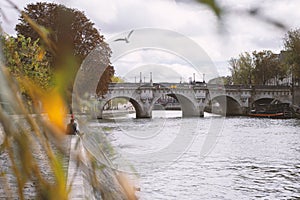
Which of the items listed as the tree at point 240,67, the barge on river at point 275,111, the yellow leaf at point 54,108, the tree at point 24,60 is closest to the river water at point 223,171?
the tree at point 240,67

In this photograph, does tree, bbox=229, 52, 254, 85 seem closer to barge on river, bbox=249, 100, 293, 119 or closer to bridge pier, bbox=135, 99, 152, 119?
barge on river, bbox=249, 100, 293, 119

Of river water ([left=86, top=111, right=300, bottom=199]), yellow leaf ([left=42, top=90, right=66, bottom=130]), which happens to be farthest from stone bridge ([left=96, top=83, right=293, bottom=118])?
yellow leaf ([left=42, top=90, right=66, bottom=130])

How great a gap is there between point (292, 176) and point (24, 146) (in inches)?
601

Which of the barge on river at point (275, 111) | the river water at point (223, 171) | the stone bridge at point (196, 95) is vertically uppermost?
the stone bridge at point (196, 95)

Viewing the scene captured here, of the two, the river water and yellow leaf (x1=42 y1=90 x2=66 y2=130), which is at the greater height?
yellow leaf (x1=42 y1=90 x2=66 y2=130)

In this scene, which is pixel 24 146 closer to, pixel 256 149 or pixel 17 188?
pixel 17 188

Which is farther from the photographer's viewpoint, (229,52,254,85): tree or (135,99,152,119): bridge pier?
(135,99,152,119): bridge pier

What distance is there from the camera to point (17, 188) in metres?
0.58

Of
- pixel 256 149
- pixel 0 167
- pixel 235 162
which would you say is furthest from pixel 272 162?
pixel 0 167

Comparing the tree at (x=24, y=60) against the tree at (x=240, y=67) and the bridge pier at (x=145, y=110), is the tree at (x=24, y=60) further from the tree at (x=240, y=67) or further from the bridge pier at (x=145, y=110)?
the bridge pier at (x=145, y=110)

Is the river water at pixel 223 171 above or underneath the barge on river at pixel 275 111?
underneath

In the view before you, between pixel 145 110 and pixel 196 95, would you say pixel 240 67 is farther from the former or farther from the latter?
pixel 196 95

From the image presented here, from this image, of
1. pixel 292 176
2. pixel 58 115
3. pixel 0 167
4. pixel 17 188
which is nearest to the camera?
pixel 17 188

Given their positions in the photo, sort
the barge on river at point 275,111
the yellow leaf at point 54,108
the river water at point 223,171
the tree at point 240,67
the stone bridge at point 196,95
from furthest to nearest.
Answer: the stone bridge at point 196,95, the barge on river at point 275,111, the river water at point 223,171, the tree at point 240,67, the yellow leaf at point 54,108
